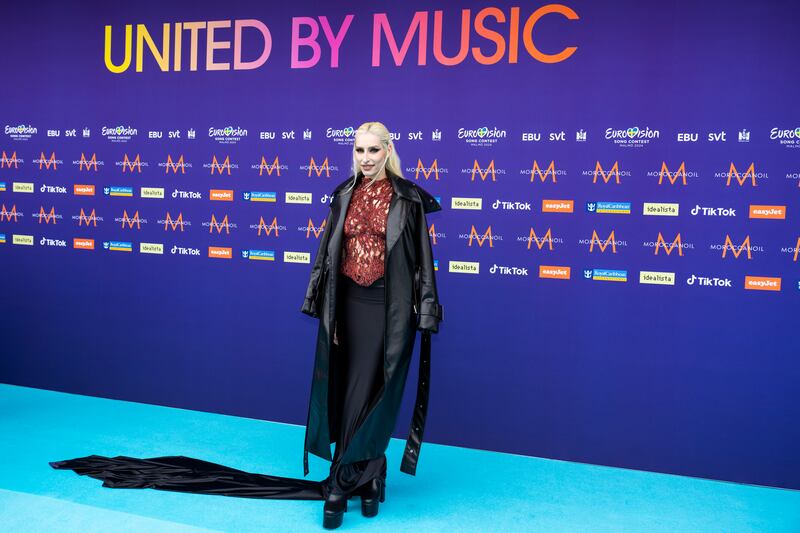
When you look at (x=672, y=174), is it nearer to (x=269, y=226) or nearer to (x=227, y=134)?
(x=269, y=226)

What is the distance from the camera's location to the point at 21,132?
5.08m

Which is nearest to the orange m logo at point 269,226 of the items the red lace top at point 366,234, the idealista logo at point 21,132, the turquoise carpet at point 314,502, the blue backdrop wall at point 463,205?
the blue backdrop wall at point 463,205

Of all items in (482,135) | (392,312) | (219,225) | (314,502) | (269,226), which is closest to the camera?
(392,312)

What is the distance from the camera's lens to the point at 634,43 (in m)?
3.91

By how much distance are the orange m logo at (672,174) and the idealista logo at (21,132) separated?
163 inches

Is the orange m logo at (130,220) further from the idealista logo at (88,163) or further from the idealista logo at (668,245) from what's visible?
the idealista logo at (668,245)

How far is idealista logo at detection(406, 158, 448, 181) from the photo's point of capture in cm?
426

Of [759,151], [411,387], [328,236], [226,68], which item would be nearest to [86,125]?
[226,68]

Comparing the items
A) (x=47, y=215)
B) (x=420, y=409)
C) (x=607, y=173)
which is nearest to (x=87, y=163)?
(x=47, y=215)

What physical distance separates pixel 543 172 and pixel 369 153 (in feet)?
4.26

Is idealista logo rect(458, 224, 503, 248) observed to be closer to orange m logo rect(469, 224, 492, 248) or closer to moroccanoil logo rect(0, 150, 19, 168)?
orange m logo rect(469, 224, 492, 248)

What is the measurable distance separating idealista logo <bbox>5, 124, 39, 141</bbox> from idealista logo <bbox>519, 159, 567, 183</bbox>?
343 cm

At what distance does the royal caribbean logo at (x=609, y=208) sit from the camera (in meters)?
3.96

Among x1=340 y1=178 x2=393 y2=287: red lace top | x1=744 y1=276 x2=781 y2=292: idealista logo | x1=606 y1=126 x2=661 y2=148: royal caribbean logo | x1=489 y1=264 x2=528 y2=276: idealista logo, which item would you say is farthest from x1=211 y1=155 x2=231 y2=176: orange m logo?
x1=744 y1=276 x2=781 y2=292: idealista logo
